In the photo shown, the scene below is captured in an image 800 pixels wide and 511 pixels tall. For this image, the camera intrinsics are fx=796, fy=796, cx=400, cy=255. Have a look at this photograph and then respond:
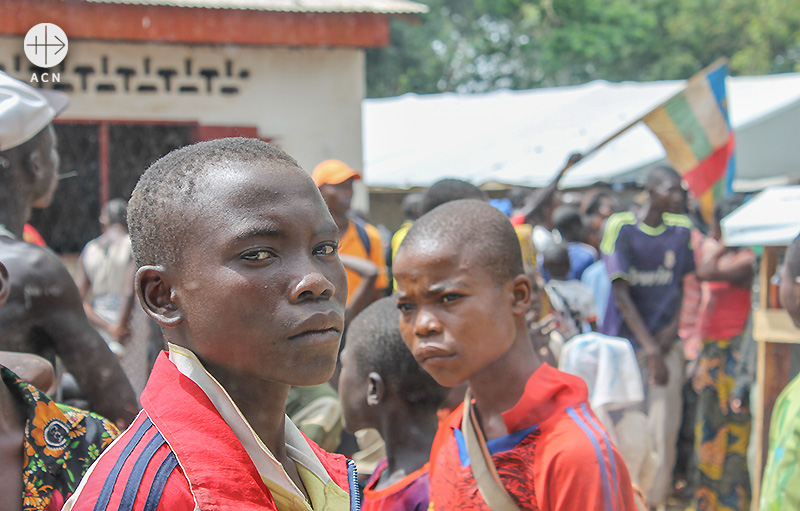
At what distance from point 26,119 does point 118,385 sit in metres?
0.84

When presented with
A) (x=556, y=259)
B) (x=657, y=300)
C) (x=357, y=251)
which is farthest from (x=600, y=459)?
(x=657, y=300)

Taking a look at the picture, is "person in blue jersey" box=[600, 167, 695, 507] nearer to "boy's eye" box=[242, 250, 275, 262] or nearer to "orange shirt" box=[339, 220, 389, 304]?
"orange shirt" box=[339, 220, 389, 304]

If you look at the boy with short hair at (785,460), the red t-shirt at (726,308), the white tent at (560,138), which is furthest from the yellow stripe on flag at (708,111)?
the white tent at (560,138)

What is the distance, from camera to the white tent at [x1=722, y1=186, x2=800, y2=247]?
157 inches

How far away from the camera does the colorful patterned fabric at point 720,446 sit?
17.9 ft

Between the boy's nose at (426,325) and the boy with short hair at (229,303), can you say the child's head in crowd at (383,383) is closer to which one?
the boy's nose at (426,325)

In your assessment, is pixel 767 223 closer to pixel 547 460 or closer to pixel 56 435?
pixel 547 460

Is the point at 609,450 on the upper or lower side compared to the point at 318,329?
lower

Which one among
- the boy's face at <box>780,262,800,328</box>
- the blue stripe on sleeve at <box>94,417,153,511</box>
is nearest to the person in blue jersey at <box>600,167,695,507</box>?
the boy's face at <box>780,262,800,328</box>

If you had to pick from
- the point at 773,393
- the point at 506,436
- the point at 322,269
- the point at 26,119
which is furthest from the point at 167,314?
the point at 773,393

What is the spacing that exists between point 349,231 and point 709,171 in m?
2.88

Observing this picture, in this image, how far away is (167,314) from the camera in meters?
1.25

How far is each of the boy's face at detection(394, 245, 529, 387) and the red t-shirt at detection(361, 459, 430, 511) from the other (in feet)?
1.27

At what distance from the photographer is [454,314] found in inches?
84.2
